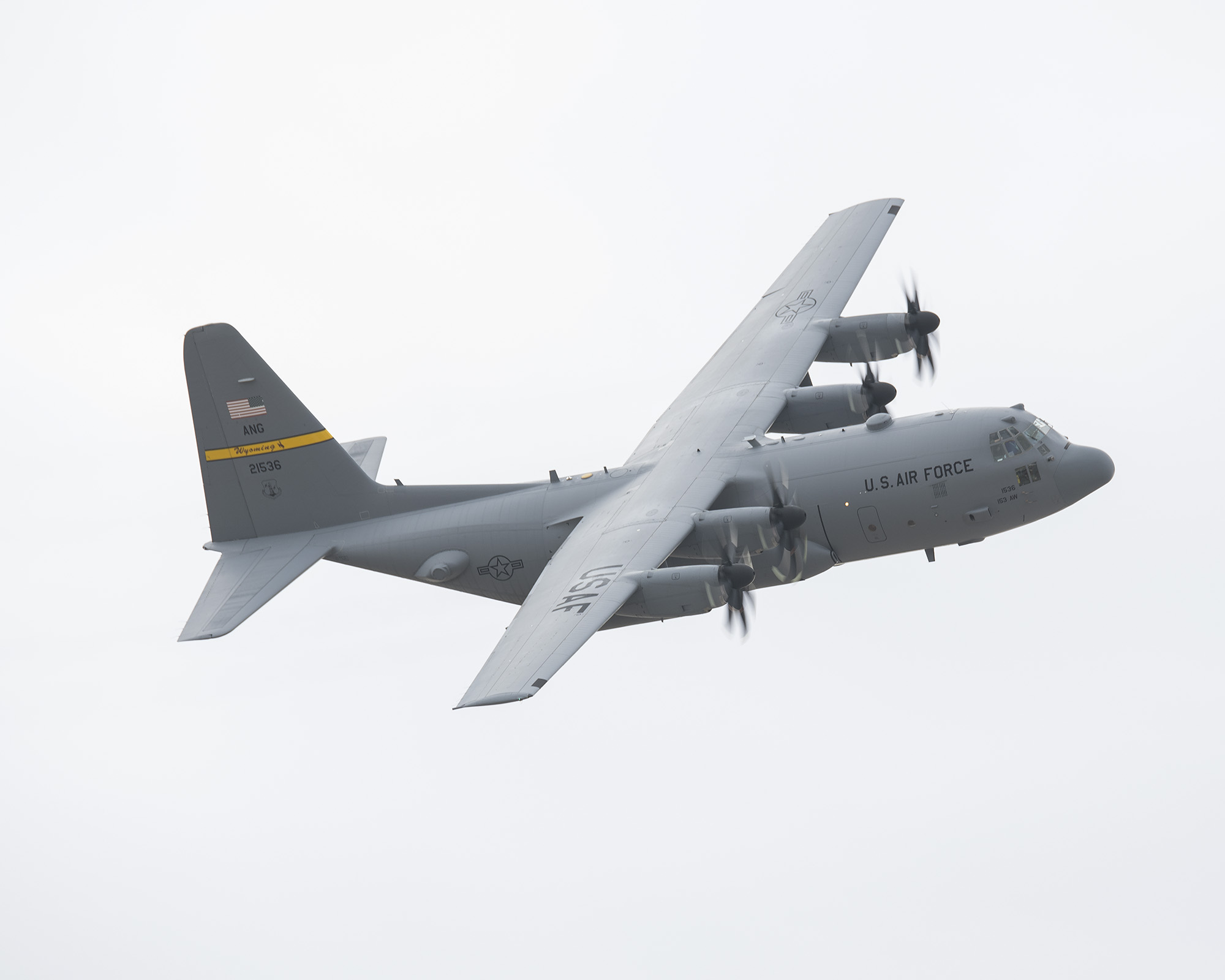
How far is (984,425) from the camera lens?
39.5 m

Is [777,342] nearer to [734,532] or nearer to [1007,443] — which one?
[1007,443]

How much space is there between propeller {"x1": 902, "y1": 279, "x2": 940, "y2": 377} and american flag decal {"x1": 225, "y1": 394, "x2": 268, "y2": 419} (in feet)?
57.7

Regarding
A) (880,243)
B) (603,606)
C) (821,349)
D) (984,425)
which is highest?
(880,243)

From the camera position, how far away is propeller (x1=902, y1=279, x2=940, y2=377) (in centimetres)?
4484

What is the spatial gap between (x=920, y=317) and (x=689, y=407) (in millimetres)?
6863

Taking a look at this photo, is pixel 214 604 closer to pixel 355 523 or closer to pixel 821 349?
pixel 355 523

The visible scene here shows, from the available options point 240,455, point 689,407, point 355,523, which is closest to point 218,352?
point 240,455

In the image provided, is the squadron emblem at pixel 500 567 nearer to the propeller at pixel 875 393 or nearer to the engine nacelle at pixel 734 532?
the engine nacelle at pixel 734 532

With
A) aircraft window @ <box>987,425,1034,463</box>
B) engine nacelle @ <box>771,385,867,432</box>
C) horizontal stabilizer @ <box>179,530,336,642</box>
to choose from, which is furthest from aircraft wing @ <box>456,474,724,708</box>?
horizontal stabilizer @ <box>179,530,336,642</box>

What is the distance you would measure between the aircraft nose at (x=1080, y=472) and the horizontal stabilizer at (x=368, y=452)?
1784 cm

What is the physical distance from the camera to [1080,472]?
3969cm

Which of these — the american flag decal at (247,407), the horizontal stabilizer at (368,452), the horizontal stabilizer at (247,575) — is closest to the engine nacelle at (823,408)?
the horizontal stabilizer at (368,452)

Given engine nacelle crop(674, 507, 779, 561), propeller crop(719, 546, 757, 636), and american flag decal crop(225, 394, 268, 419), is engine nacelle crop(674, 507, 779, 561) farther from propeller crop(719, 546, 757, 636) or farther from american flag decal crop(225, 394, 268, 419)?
american flag decal crop(225, 394, 268, 419)

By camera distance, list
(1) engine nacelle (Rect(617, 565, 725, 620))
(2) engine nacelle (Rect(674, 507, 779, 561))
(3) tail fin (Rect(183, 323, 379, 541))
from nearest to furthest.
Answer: (1) engine nacelle (Rect(617, 565, 725, 620))
(2) engine nacelle (Rect(674, 507, 779, 561))
(3) tail fin (Rect(183, 323, 379, 541))
